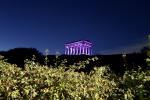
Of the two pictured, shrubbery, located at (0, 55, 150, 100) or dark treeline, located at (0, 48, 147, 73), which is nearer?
shrubbery, located at (0, 55, 150, 100)

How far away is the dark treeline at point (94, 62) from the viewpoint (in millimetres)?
14116

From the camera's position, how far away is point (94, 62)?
A: 1489 cm

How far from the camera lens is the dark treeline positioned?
14116mm

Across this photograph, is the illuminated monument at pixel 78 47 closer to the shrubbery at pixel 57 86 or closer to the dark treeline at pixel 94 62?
the dark treeline at pixel 94 62

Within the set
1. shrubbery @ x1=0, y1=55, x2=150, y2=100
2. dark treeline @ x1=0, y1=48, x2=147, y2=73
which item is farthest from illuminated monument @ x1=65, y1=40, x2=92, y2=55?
shrubbery @ x1=0, y1=55, x2=150, y2=100

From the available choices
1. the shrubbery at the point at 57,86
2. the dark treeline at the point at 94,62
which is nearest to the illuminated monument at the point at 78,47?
the dark treeline at the point at 94,62

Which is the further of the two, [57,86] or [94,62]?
[94,62]

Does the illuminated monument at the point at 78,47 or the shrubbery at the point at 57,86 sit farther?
the illuminated monument at the point at 78,47

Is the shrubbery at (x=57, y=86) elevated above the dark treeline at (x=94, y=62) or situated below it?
below

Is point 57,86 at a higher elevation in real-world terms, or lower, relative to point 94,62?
lower

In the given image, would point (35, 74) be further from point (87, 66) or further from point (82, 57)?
point (82, 57)

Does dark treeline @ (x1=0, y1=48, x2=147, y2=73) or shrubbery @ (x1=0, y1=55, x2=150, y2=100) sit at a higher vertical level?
dark treeline @ (x1=0, y1=48, x2=147, y2=73)

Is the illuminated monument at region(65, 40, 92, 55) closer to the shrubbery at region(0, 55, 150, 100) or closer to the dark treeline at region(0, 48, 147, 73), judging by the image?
the dark treeline at region(0, 48, 147, 73)

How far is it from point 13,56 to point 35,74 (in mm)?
10746
